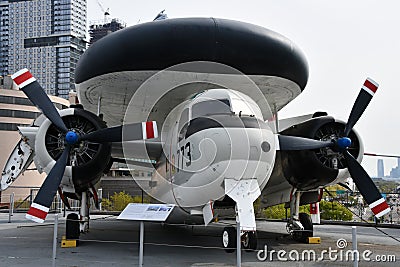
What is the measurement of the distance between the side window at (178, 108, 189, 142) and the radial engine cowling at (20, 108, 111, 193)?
1.92m

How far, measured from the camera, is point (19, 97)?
60156mm

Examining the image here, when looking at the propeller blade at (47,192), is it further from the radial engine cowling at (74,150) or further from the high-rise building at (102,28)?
the high-rise building at (102,28)

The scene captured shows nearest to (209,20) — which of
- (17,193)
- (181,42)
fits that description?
(181,42)

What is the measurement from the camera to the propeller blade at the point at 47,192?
34.3 ft

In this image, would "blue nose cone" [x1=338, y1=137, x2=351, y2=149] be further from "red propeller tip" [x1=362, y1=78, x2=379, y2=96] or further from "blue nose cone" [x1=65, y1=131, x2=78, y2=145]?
"blue nose cone" [x1=65, y1=131, x2=78, y2=145]

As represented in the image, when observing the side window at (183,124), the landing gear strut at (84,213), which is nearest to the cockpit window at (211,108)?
the side window at (183,124)

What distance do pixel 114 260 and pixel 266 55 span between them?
265 inches

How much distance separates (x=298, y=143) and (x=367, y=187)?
7.10 feet

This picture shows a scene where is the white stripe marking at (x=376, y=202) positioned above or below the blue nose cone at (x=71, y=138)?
below

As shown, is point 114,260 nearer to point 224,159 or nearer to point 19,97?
point 224,159

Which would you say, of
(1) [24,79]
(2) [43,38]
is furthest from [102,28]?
(1) [24,79]

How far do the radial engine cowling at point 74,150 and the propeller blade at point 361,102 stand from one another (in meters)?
6.11

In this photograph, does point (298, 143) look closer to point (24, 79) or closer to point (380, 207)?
point (380, 207)

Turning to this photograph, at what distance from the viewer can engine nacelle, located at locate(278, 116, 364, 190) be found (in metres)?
11.3
